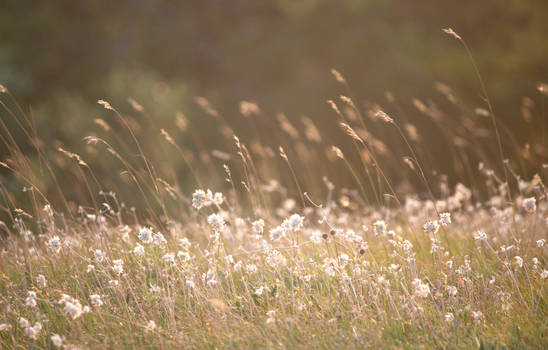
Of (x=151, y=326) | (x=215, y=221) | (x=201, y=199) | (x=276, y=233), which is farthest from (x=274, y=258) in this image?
(x=151, y=326)

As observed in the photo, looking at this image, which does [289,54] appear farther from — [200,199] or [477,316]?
[477,316]

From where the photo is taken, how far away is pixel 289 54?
19.0m

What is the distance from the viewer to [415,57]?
17.2m

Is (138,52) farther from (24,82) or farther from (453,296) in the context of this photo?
(453,296)

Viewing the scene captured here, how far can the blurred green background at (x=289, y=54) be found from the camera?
52.7ft

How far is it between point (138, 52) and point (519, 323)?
18.2 metres

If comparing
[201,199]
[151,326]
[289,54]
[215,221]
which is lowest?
[289,54]

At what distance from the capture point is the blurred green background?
16.1 metres

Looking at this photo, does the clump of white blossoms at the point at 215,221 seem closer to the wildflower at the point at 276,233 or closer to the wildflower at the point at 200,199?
the wildflower at the point at 200,199

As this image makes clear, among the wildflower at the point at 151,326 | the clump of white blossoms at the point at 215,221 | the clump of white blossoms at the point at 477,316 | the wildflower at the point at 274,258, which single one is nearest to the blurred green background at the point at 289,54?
the wildflower at the point at 274,258

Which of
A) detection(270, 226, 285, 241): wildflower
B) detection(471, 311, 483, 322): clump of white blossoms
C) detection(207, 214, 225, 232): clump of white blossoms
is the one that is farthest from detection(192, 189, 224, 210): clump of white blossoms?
detection(471, 311, 483, 322): clump of white blossoms

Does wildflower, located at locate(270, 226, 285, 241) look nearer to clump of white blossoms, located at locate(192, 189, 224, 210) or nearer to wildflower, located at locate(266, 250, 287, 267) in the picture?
wildflower, located at locate(266, 250, 287, 267)

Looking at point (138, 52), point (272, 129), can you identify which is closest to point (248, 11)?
point (138, 52)

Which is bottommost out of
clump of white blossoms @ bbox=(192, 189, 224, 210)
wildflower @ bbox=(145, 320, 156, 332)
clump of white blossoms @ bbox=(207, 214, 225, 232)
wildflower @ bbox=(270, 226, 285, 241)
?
wildflower @ bbox=(145, 320, 156, 332)
